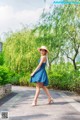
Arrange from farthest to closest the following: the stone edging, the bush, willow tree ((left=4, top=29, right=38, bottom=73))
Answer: willow tree ((left=4, top=29, right=38, bottom=73)), the bush, the stone edging

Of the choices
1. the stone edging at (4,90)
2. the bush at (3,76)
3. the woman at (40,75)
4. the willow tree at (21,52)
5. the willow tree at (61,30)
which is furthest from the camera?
the willow tree at (21,52)

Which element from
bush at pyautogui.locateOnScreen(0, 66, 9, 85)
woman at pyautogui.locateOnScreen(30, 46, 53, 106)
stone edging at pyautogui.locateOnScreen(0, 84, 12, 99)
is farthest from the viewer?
bush at pyautogui.locateOnScreen(0, 66, 9, 85)

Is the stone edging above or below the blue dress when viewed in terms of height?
below

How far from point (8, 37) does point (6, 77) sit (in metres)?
13.4

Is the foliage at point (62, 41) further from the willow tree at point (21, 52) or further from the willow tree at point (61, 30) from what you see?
the willow tree at point (21, 52)

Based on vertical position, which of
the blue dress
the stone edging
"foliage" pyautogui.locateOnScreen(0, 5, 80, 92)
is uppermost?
"foliage" pyautogui.locateOnScreen(0, 5, 80, 92)

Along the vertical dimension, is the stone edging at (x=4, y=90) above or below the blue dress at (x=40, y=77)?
below

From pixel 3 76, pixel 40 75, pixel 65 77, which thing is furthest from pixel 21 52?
pixel 40 75

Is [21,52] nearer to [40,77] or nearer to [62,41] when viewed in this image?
[62,41]

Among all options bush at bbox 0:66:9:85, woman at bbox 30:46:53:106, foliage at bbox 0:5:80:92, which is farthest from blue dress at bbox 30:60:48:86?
foliage at bbox 0:5:80:92

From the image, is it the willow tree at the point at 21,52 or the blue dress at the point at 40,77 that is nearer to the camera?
the blue dress at the point at 40,77

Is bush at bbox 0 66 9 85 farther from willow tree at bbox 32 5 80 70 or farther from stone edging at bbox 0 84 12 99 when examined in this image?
willow tree at bbox 32 5 80 70

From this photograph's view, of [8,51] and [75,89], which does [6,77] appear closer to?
[75,89]

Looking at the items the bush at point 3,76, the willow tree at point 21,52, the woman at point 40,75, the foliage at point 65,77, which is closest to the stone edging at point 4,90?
the bush at point 3,76
